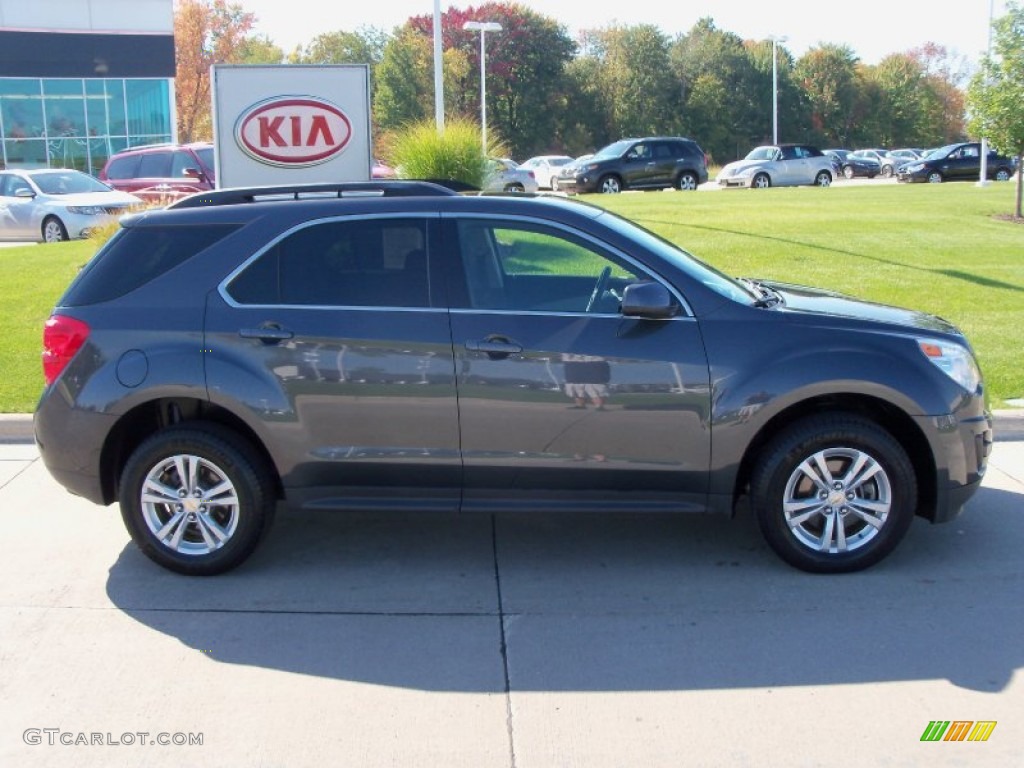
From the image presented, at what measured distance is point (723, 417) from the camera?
511cm

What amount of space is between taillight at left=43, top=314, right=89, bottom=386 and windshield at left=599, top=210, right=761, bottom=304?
253cm

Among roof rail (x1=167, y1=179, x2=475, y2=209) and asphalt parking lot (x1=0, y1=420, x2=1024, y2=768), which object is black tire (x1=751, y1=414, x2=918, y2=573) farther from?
roof rail (x1=167, y1=179, x2=475, y2=209)

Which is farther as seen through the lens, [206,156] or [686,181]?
[686,181]

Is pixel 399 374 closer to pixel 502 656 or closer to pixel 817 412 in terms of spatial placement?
pixel 502 656

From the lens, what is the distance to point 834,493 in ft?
17.1

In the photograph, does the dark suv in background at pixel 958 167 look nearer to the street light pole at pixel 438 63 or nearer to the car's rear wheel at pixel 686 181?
the car's rear wheel at pixel 686 181

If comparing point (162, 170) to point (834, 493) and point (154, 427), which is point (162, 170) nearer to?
point (154, 427)

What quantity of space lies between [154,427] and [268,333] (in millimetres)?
865

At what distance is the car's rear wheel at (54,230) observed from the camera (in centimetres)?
1975

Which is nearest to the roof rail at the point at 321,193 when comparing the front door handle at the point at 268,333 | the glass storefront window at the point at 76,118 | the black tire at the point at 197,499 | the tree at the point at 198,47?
the front door handle at the point at 268,333

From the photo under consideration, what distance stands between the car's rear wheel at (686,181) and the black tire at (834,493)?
28.6m

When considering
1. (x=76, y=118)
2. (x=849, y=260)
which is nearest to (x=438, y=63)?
(x=849, y=260)

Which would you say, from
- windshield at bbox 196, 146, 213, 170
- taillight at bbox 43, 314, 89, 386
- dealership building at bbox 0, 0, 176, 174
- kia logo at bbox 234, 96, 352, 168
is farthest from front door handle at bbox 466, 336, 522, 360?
dealership building at bbox 0, 0, 176, 174

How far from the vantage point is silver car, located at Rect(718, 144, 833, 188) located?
117 ft
